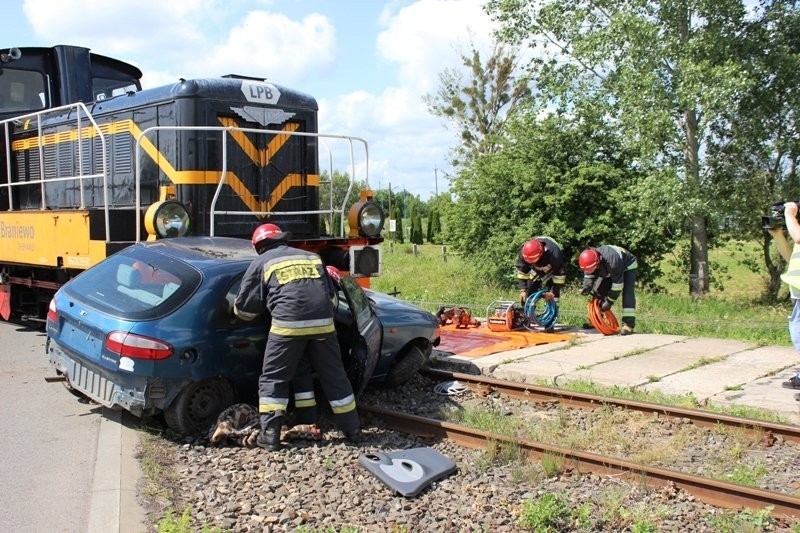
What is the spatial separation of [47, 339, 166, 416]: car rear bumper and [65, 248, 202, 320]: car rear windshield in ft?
1.60

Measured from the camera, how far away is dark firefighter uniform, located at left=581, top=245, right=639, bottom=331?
10148mm

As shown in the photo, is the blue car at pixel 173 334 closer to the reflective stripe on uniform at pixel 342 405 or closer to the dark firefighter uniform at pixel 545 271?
the reflective stripe on uniform at pixel 342 405

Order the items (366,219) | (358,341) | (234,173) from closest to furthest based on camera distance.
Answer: (358,341) → (234,173) → (366,219)

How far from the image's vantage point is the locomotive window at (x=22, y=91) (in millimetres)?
11430

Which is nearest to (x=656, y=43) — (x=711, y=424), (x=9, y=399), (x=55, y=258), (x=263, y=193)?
(x=263, y=193)

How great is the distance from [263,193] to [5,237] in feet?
13.6

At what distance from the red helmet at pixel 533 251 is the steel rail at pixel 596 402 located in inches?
120

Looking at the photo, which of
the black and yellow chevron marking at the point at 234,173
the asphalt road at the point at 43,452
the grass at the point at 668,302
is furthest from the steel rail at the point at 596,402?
the grass at the point at 668,302

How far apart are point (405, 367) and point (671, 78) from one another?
903 cm

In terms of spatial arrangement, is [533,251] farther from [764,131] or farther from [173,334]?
[764,131]

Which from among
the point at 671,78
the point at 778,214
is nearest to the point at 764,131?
the point at 671,78

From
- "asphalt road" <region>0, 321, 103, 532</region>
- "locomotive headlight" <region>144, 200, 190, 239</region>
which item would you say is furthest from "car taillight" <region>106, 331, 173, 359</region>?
"locomotive headlight" <region>144, 200, 190, 239</region>

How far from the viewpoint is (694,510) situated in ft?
14.6

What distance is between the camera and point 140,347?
18.2 ft
